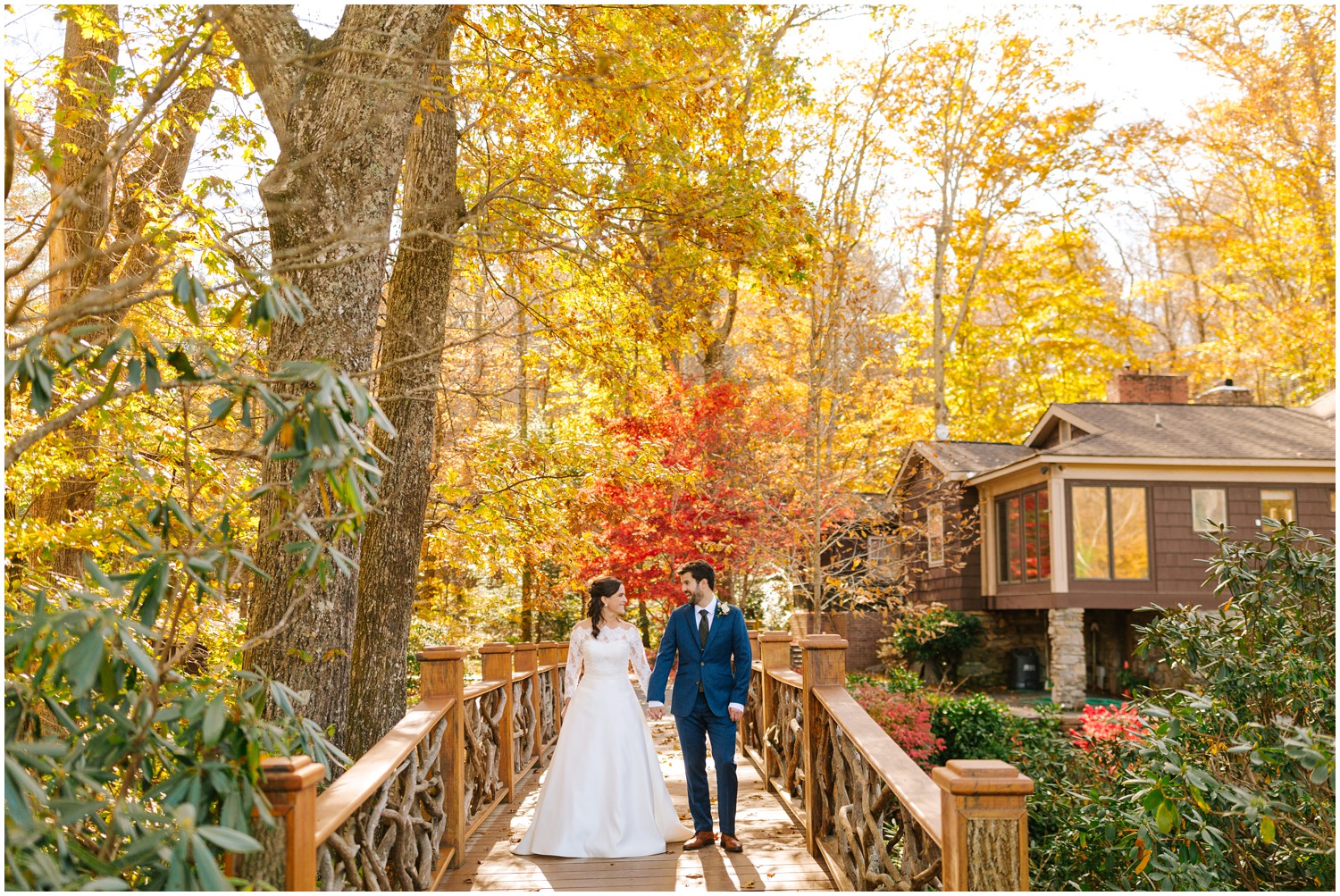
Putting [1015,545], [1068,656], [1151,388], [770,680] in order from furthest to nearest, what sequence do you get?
1. [1151,388]
2. [1015,545]
3. [1068,656]
4. [770,680]

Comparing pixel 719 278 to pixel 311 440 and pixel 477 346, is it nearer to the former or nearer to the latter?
pixel 311 440

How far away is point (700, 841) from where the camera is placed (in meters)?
7.08

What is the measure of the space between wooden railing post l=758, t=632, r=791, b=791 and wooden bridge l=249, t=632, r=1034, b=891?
18 mm

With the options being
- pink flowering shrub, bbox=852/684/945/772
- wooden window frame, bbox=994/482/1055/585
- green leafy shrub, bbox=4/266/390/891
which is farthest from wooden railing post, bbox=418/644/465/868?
wooden window frame, bbox=994/482/1055/585

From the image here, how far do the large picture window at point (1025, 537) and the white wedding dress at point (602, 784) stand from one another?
51.1 feet

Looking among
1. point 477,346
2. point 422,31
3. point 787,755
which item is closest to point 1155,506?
point 477,346

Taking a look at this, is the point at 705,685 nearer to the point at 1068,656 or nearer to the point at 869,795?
the point at 869,795

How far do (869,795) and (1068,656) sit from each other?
1653 cm

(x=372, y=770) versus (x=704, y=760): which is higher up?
(x=372, y=770)

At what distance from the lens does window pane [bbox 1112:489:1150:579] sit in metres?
20.8

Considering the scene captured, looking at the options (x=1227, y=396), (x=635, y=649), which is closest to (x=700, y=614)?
(x=635, y=649)

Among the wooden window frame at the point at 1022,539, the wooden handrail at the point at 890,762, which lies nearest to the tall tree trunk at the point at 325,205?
the wooden handrail at the point at 890,762

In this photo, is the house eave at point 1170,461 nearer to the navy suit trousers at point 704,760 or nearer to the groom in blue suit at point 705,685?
the groom in blue suit at point 705,685

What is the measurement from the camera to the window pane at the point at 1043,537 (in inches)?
838
